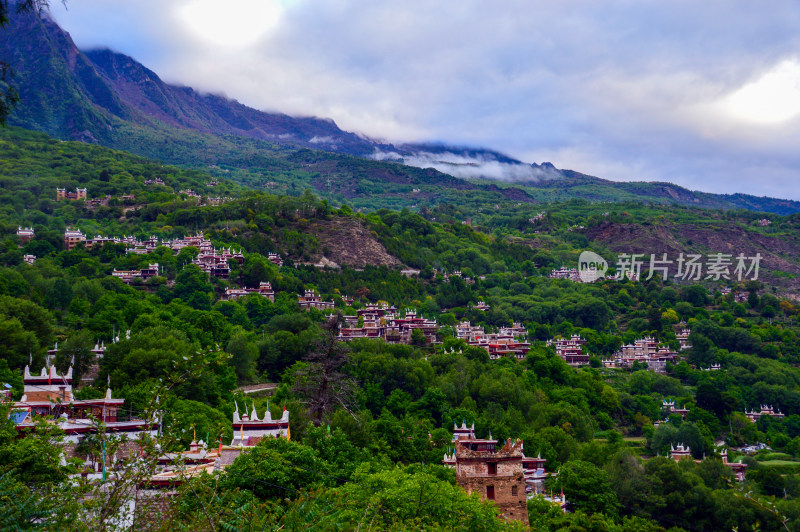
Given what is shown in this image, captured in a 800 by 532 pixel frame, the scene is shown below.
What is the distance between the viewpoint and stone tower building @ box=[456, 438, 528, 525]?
64.6 ft

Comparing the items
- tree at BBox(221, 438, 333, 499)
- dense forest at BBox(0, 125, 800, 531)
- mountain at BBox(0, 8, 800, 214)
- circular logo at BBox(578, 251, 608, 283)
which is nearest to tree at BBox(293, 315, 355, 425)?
dense forest at BBox(0, 125, 800, 531)

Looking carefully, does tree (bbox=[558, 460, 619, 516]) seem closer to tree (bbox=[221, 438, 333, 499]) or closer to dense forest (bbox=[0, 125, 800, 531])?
dense forest (bbox=[0, 125, 800, 531])

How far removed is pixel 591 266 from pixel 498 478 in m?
86.3

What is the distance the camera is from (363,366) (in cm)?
4325

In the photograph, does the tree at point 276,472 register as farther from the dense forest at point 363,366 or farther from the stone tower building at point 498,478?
the stone tower building at point 498,478

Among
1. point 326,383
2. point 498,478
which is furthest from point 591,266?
point 498,478

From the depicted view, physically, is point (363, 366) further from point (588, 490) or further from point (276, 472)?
point (276, 472)

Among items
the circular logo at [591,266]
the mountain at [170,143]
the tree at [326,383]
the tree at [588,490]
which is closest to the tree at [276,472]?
the tree at [326,383]

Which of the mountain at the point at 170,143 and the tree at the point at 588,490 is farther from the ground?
the mountain at the point at 170,143

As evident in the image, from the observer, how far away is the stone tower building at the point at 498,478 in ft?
64.6

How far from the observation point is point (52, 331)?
35.6 metres

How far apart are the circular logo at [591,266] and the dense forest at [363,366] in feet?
6.44

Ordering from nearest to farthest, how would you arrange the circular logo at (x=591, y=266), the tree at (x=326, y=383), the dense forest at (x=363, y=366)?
the dense forest at (x=363, y=366), the tree at (x=326, y=383), the circular logo at (x=591, y=266)

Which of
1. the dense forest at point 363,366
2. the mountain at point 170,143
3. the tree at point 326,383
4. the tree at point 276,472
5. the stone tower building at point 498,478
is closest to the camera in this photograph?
the dense forest at point 363,366
